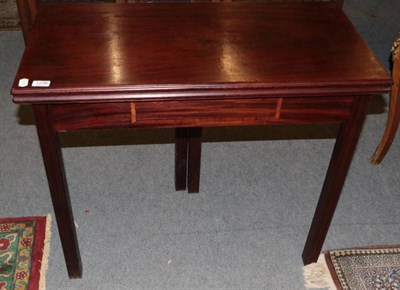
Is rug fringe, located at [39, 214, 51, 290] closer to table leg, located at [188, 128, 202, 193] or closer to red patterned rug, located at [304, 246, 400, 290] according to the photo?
table leg, located at [188, 128, 202, 193]

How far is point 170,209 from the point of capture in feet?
7.05

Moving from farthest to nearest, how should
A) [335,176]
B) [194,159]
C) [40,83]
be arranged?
[194,159] → [335,176] → [40,83]

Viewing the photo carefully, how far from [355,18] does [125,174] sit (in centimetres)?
205

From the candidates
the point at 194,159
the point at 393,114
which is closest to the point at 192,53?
the point at 194,159

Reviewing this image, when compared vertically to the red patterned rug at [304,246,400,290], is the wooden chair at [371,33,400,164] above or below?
above

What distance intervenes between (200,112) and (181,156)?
71cm

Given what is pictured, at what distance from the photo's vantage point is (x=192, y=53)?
4.86 ft

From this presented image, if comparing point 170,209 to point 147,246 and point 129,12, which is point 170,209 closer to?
point 147,246

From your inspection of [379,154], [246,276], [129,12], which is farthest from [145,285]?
[379,154]

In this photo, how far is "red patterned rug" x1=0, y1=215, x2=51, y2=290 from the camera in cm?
185

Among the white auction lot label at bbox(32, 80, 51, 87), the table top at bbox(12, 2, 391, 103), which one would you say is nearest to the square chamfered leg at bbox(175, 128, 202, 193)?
the table top at bbox(12, 2, 391, 103)

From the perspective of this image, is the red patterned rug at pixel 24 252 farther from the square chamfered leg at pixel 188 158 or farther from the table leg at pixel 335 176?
the table leg at pixel 335 176

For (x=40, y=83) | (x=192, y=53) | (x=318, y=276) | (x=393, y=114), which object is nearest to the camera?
(x=40, y=83)

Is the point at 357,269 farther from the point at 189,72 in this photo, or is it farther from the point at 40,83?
the point at 40,83
